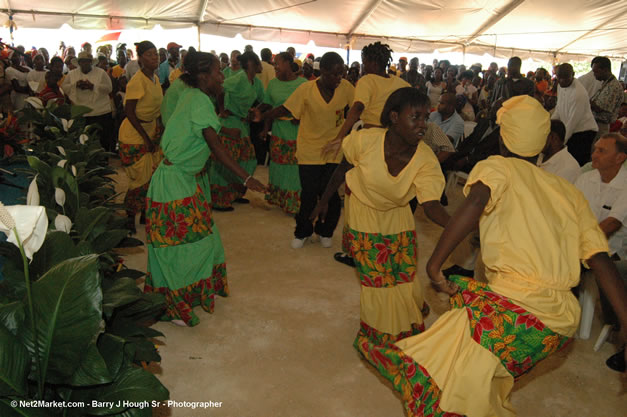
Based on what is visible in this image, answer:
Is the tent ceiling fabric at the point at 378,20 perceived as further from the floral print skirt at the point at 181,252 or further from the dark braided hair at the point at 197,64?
the floral print skirt at the point at 181,252

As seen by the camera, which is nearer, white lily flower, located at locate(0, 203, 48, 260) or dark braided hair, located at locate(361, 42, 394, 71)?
white lily flower, located at locate(0, 203, 48, 260)

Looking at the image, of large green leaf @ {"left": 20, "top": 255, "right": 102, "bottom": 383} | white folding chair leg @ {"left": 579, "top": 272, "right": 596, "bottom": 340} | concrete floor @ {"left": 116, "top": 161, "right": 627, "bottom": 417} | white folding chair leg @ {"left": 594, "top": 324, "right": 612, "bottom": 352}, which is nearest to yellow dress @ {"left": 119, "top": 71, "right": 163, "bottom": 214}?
concrete floor @ {"left": 116, "top": 161, "right": 627, "bottom": 417}

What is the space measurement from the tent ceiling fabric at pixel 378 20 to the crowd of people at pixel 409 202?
8.86 metres

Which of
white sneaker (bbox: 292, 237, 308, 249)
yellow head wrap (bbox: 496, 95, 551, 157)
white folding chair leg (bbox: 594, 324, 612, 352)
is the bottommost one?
white folding chair leg (bbox: 594, 324, 612, 352)

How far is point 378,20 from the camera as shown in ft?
49.9

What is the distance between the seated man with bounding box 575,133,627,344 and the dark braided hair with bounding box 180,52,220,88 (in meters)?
2.74

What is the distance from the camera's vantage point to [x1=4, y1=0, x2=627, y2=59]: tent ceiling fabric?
42.9 feet

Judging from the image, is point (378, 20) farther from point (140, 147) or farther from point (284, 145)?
point (140, 147)

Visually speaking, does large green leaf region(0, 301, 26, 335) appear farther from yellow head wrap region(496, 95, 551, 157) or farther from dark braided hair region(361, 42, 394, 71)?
dark braided hair region(361, 42, 394, 71)

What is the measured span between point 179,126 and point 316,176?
197cm

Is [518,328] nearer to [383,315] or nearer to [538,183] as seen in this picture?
[538,183]

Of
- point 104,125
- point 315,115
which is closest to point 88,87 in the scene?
point 104,125

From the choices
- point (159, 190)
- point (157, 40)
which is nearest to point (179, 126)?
point (159, 190)

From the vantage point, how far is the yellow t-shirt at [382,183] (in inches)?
105
